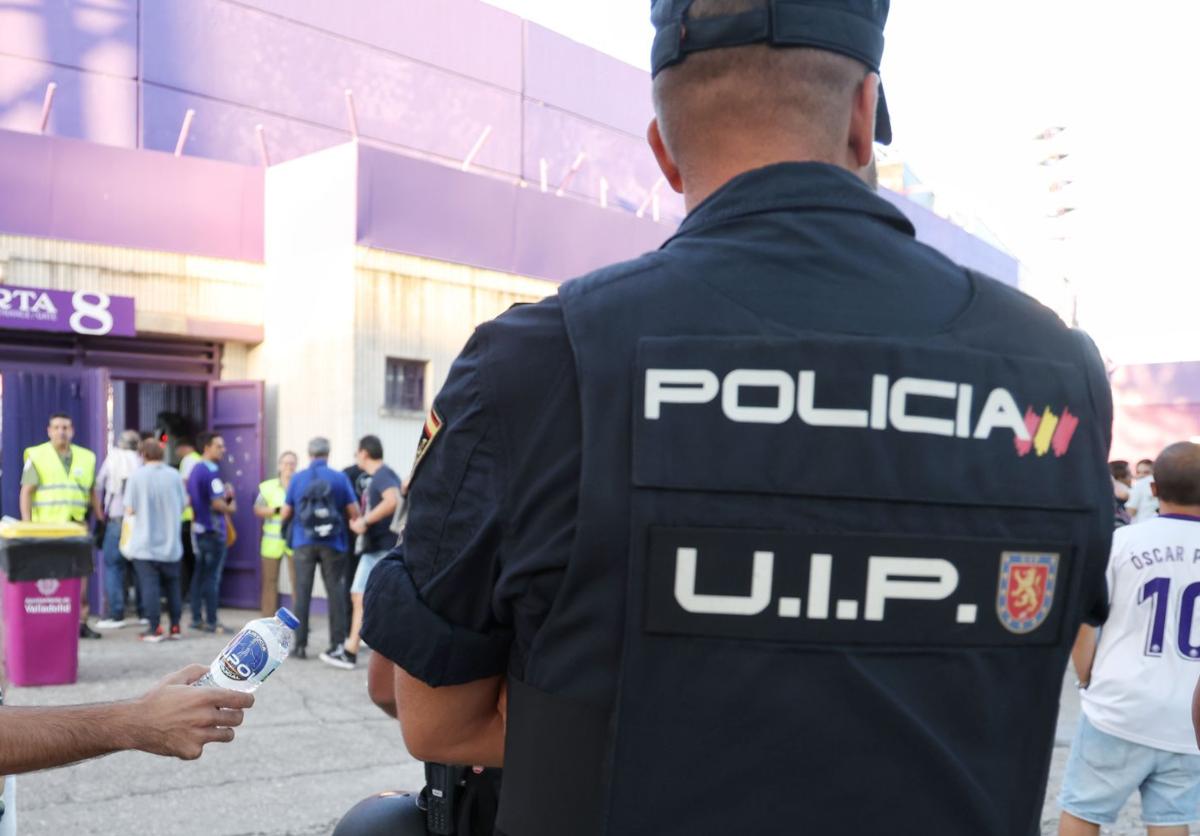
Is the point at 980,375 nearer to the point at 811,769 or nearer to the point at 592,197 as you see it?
the point at 811,769

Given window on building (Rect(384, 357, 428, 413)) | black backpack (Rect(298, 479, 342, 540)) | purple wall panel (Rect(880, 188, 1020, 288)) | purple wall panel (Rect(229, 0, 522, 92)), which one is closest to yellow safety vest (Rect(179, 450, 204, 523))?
black backpack (Rect(298, 479, 342, 540))

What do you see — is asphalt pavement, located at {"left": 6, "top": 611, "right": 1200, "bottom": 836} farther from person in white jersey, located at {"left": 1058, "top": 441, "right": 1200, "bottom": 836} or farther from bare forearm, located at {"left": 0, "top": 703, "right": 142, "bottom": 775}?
bare forearm, located at {"left": 0, "top": 703, "right": 142, "bottom": 775}

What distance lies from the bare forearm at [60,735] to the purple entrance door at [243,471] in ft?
36.8

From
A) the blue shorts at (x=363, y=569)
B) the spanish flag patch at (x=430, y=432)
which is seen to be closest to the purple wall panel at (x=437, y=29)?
the blue shorts at (x=363, y=569)

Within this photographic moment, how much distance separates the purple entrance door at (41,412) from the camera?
11617mm

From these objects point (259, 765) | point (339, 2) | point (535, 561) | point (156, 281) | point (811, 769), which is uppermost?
point (339, 2)

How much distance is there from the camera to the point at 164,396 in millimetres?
15992

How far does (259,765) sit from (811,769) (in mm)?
5352

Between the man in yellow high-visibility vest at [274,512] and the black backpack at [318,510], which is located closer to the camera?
the black backpack at [318,510]

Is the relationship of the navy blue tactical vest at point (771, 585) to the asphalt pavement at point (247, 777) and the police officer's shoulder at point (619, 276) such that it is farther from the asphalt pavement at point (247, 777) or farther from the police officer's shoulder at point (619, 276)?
the asphalt pavement at point (247, 777)

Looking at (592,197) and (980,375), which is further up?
(592,197)

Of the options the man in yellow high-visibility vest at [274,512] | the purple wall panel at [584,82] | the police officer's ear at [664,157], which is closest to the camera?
the police officer's ear at [664,157]

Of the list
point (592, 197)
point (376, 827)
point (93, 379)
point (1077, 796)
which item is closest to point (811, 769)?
point (376, 827)

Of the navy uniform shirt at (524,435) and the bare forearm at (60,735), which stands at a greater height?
the navy uniform shirt at (524,435)
